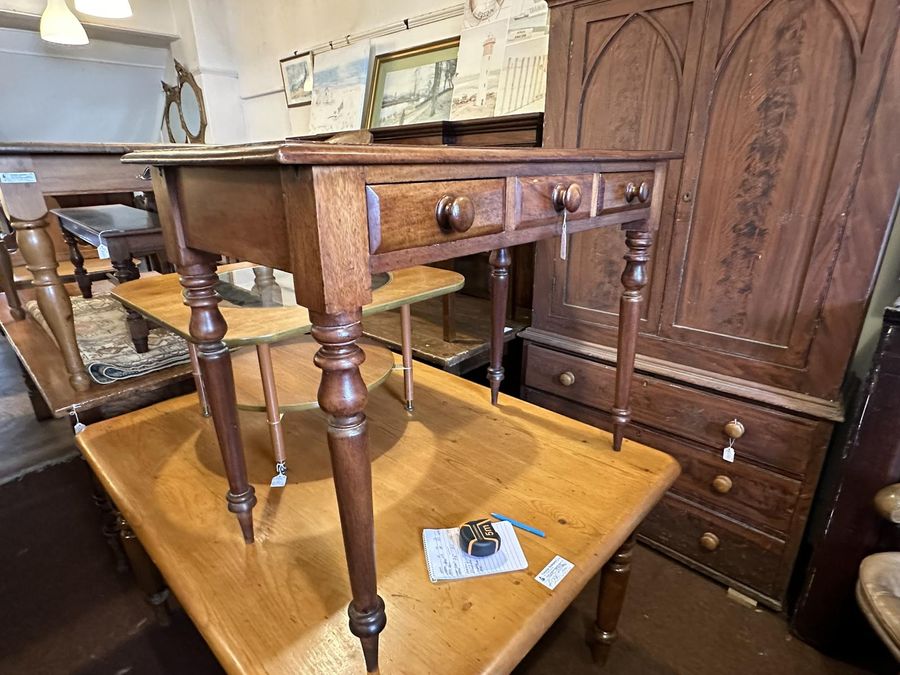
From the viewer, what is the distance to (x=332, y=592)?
2.71 feet

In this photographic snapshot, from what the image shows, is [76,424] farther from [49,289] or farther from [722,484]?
[722,484]

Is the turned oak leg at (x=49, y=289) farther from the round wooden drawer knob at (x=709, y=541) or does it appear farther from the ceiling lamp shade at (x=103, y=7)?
the ceiling lamp shade at (x=103, y=7)

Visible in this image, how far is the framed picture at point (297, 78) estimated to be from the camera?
10.3 ft

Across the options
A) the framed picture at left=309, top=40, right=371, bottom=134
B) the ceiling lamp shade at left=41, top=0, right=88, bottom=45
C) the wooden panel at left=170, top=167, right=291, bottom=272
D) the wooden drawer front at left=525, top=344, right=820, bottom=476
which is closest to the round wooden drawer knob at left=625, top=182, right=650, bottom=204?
the wooden drawer front at left=525, top=344, right=820, bottom=476

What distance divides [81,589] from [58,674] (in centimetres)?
29

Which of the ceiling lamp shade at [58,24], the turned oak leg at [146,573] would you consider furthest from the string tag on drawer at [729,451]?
the ceiling lamp shade at [58,24]

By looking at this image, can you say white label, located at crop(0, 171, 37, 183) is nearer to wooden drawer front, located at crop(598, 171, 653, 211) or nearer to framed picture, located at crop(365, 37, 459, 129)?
wooden drawer front, located at crop(598, 171, 653, 211)

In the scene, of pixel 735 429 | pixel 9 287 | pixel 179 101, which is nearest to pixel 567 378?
pixel 735 429

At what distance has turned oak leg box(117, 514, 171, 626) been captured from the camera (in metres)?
1.17

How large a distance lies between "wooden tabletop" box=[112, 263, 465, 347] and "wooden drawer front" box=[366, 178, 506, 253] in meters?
0.41

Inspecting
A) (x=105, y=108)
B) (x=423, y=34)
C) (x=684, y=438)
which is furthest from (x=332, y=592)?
(x=105, y=108)

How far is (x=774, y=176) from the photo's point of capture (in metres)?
1.18

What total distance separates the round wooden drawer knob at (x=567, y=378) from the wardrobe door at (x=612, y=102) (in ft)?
0.46

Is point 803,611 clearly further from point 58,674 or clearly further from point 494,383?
→ point 58,674
